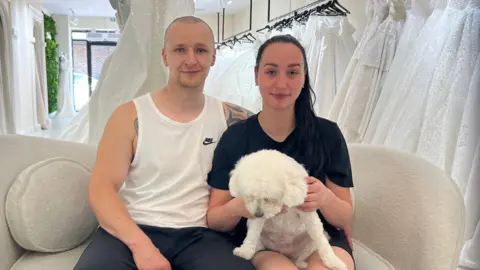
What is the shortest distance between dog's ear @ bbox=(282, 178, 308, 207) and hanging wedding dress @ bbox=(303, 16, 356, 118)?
6.10 ft

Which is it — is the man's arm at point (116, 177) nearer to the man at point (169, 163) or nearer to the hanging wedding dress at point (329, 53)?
Answer: the man at point (169, 163)

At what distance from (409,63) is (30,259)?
6.04 ft

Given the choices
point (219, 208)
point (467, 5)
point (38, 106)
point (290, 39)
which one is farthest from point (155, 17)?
point (38, 106)

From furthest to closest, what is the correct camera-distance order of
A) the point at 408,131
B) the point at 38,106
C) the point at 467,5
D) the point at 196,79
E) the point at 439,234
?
1. the point at 38,106
2. the point at 408,131
3. the point at 467,5
4. the point at 196,79
5. the point at 439,234

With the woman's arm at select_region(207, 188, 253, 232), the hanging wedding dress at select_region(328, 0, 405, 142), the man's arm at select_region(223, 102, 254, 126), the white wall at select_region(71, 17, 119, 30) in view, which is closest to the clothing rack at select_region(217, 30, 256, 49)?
the hanging wedding dress at select_region(328, 0, 405, 142)

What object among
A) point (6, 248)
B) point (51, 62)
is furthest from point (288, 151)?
point (51, 62)

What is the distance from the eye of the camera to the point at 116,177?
1190 millimetres

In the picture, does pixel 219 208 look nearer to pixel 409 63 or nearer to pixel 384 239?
pixel 384 239

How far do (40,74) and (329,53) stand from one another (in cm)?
678

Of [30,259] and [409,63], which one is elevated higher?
[409,63]

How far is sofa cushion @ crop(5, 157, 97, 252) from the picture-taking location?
1.22 m

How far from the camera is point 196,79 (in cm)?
125

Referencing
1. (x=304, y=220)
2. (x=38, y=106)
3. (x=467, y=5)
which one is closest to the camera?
(x=304, y=220)

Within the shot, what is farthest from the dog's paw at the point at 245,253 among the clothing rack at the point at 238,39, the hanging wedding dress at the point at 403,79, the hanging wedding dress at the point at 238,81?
the clothing rack at the point at 238,39
